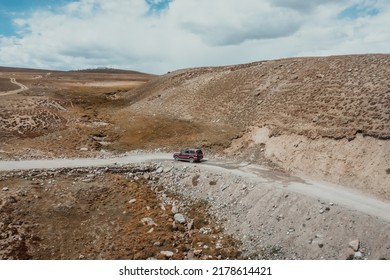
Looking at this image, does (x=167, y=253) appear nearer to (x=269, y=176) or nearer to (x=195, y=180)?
(x=195, y=180)

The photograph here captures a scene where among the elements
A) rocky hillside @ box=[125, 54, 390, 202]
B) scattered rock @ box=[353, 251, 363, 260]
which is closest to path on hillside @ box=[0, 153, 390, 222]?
rocky hillside @ box=[125, 54, 390, 202]

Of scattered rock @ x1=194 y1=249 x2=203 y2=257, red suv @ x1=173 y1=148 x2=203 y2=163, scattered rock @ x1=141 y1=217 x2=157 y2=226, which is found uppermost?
red suv @ x1=173 y1=148 x2=203 y2=163

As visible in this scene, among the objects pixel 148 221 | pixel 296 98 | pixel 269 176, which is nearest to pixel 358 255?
pixel 269 176

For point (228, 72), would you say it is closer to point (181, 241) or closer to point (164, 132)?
point (164, 132)

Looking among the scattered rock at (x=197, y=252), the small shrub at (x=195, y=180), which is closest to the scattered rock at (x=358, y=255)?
the scattered rock at (x=197, y=252)

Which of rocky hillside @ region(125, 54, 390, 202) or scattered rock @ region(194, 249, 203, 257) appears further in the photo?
rocky hillside @ region(125, 54, 390, 202)

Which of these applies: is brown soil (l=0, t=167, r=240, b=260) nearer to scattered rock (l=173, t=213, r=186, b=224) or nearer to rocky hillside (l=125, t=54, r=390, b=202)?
scattered rock (l=173, t=213, r=186, b=224)

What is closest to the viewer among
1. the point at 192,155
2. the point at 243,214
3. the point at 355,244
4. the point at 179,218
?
the point at 355,244
